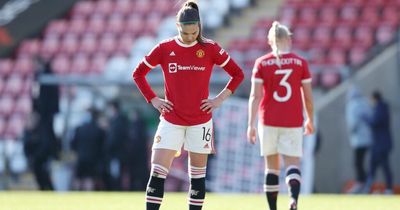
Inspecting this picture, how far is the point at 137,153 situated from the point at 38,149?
2000 mm

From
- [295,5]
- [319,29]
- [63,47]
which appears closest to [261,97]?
[319,29]

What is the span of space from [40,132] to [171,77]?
1203cm

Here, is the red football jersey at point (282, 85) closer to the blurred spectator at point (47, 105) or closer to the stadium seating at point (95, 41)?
the blurred spectator at point (47, 105)

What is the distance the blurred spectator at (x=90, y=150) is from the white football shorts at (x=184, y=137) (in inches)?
435

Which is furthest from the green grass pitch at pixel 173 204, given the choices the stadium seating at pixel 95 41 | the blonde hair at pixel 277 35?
the stadium seating at pixel 95 41

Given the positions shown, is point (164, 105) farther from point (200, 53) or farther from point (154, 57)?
point (200, 53)

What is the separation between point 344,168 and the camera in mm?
19031

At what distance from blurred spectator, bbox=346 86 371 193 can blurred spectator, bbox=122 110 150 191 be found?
154 inches

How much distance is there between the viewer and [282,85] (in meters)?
10.7

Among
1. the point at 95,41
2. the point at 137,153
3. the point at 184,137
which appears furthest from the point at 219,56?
the point at 95,41

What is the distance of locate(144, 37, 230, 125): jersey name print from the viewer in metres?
8.88

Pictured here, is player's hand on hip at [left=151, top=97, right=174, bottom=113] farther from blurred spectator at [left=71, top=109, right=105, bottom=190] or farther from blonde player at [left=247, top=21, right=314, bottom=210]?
blurred spectator at [left=71, top=109, right=105, bottom=190]

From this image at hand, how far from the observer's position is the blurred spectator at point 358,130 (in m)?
18.7

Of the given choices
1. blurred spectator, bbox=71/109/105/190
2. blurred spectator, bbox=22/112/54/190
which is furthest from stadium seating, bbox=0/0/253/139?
blurred spectator, bbox=71/109/105/190
